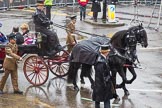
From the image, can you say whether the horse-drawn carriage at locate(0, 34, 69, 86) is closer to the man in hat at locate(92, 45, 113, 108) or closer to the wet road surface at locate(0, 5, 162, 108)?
the wet road surface at locate(0, 5, 162, 108)

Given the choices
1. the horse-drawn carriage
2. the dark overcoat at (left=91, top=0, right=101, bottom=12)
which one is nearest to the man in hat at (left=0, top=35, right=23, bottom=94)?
the horse-drawn carriage

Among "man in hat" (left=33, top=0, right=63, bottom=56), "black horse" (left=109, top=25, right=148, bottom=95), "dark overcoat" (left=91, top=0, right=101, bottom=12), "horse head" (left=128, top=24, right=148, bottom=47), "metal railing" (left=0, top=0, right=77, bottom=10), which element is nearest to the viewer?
"black horse" (left=109, top=25, right=148, bottom=95)

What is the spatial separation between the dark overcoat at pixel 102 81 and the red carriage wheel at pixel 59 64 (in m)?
3.48

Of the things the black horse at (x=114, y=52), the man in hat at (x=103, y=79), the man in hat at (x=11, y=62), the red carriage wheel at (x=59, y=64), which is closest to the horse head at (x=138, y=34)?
the black horse at (x=114, y=52)

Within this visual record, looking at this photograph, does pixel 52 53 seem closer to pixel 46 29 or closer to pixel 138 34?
pixel 46 29

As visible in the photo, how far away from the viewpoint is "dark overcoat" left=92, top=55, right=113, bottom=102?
8367mm

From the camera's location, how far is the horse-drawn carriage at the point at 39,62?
1123 centimetres

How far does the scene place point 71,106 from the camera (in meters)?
Answer: 9.70

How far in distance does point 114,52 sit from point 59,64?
218cm

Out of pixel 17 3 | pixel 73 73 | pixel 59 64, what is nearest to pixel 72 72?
pixel 73 73

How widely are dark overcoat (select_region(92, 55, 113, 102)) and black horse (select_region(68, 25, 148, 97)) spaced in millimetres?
1791

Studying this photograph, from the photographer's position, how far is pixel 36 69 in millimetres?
11336

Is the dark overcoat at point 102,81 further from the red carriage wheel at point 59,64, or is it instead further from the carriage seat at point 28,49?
the carriage seat at point 28,49

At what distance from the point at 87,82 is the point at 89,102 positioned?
1.72m
